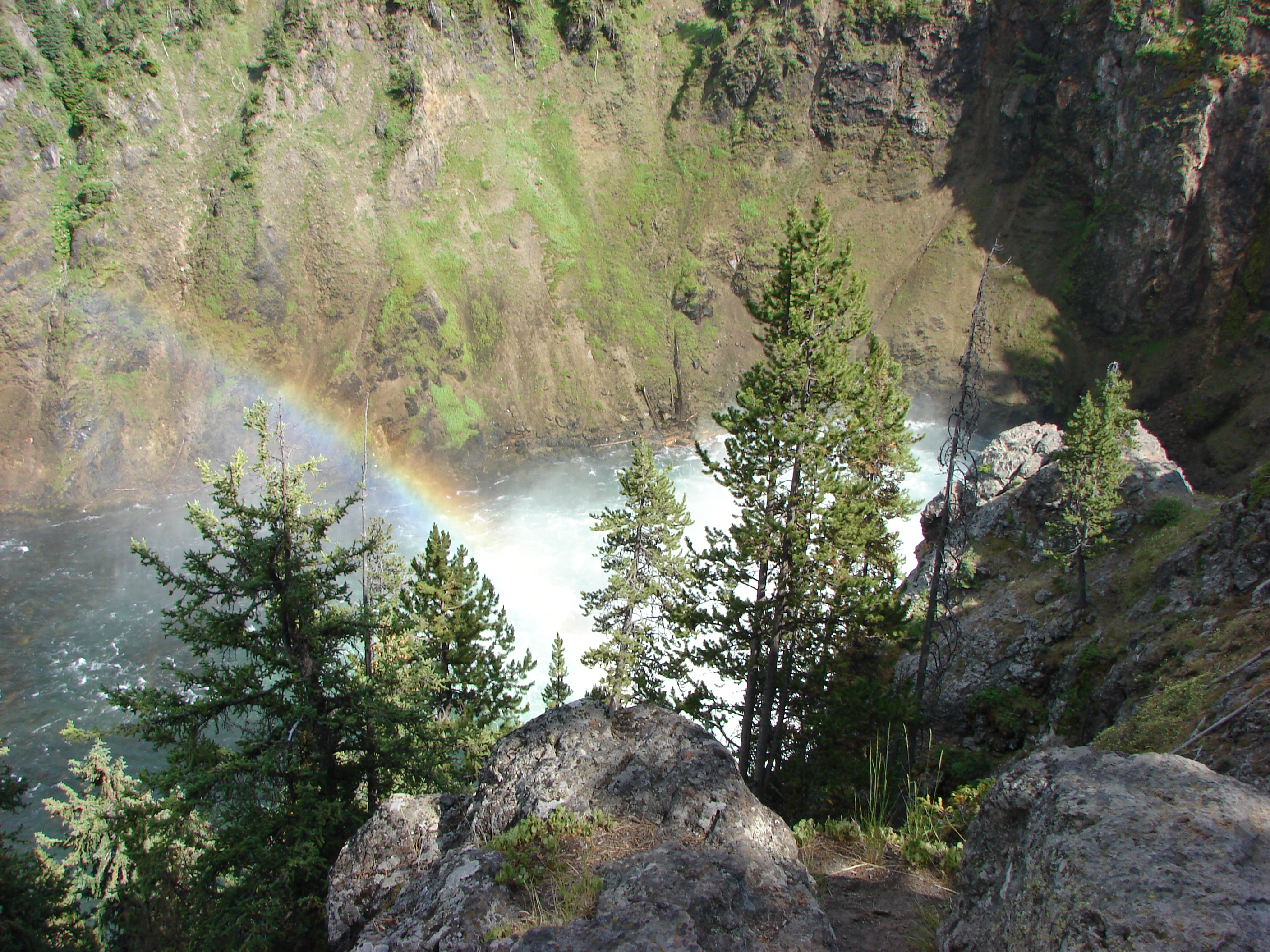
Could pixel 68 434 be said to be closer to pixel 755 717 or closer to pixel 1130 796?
pixel 755 717

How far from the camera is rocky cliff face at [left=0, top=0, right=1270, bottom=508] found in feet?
148

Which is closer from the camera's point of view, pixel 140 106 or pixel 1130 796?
pixel 1130 796

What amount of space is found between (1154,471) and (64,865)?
39207 mm

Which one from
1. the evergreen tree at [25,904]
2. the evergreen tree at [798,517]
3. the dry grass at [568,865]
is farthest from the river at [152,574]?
the dry grass at [568,865]

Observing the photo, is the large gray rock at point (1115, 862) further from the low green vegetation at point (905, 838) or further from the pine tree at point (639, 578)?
the pine tree at point (639, 578)

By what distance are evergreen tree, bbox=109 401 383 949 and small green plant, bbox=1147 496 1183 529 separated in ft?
83.5

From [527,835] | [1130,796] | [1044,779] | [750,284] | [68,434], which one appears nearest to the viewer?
[1130,796]

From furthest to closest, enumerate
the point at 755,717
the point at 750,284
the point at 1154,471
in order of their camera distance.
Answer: the point at 750,284
the point at 1154,471
the point at 755,717

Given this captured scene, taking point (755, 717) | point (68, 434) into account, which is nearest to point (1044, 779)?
point (755, 717)

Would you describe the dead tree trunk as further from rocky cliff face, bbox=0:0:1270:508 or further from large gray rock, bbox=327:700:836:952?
rocky cliff face, bbox=0:0:1270:508

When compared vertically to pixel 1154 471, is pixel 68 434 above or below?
above

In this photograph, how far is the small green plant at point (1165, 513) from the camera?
73.6 ft

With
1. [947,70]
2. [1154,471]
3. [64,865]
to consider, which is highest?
[947,70]

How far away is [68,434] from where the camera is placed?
43719mm
